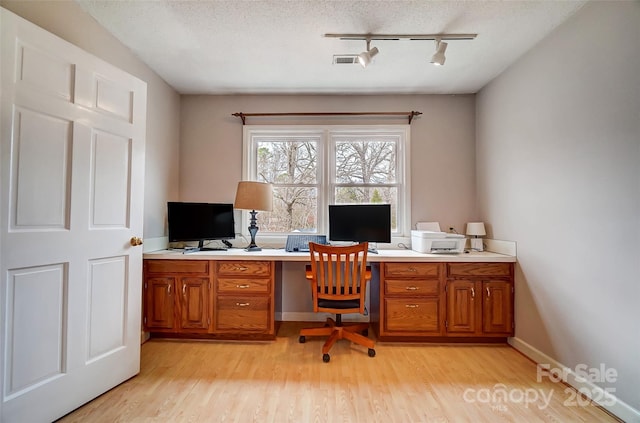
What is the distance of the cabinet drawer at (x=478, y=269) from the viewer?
232 cm

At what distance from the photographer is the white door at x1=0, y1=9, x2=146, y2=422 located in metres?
1.31

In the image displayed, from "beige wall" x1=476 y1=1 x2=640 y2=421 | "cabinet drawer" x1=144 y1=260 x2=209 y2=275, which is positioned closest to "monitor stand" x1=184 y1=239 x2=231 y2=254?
"cabinet drawer" x1=144 y1=260 x2=209 y2=275

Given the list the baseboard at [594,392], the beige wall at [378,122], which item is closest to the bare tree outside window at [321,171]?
the beige wall at [378,122]

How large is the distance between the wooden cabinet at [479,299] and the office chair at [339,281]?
770mm

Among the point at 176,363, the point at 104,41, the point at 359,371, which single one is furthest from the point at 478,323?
the point at 104,41

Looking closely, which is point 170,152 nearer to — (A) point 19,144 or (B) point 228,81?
(B) point 228,81

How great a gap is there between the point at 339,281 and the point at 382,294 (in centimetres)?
46

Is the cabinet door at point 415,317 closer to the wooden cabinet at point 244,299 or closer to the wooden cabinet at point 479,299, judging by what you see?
the wooden cabinet at point 479,299

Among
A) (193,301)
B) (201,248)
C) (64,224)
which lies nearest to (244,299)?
(193,301)

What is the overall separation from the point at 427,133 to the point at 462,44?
3.18ft

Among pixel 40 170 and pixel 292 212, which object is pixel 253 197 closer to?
pixel 292 212

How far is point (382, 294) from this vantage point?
234 cm

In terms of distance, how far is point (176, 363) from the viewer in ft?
6.73

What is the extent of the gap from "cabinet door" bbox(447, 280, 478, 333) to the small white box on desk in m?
0.30
